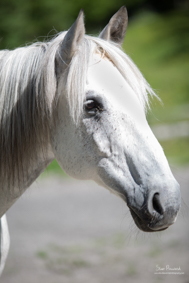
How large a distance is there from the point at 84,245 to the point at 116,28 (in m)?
3.55

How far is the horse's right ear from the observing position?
1.73 meters

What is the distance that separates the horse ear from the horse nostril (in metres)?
1.03

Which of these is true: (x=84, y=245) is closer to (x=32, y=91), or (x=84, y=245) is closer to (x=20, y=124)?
(x=20, y=124)

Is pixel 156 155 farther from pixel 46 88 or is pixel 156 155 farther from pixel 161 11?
pixel 161 11

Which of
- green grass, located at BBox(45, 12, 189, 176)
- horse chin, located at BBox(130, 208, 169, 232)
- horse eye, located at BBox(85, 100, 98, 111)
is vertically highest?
horse eye, located at BBox(85, 100, 98, 111)

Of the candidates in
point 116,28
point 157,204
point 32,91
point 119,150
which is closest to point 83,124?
point 119,150

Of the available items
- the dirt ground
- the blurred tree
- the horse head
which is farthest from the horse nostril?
the blurred tree

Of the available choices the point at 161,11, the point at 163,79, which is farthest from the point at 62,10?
the point at 161,11

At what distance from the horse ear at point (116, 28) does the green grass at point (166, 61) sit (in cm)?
Answer: 629

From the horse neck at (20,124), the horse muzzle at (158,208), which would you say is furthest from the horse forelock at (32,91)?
the horse muzzle at (158,208)

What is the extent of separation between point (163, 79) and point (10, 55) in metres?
21.0

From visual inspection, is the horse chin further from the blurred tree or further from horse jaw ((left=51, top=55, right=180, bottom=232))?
the blurred tree

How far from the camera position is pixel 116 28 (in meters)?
2.13

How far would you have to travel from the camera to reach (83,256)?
14.8ft
